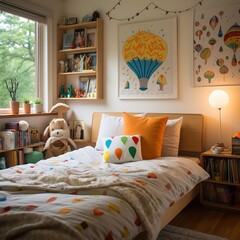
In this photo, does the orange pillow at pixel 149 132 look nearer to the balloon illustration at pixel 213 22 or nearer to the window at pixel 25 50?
the balloon illustration at pixel 213 22

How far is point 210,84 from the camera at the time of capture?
125 inches

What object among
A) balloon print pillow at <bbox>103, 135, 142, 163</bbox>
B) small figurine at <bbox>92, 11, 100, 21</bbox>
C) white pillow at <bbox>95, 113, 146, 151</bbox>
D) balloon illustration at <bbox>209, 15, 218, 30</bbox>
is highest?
small figurine at <bbox>92, 11, 100, 21</bbox>

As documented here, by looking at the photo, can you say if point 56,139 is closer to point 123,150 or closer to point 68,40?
point 123,150

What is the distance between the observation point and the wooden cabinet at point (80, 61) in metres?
3.75

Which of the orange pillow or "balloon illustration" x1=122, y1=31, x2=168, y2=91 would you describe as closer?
the orange pillow

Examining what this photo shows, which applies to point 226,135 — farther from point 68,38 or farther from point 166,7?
point 68,38

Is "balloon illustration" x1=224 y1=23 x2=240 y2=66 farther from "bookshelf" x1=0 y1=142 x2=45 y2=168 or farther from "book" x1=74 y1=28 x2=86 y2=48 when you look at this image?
"bookshelf" x1=0 y1=142 x2=45 y2=168

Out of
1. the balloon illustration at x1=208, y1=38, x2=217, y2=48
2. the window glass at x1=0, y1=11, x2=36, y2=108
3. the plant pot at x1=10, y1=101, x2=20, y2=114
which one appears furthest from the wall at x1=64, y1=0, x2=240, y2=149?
the plant pot at x1=10, y1=101, x2=20, y2=114

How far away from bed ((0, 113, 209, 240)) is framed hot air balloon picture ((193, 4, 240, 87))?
470 mm

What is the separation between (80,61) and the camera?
3.89 meters

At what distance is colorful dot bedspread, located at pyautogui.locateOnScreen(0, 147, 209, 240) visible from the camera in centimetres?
131

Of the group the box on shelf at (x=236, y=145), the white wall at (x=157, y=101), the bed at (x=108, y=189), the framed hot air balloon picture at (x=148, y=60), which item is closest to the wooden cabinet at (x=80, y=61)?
the white wall at (x=157, y=101)

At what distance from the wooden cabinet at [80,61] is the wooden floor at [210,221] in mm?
1778

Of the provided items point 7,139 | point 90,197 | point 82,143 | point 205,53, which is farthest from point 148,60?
point 90,197
